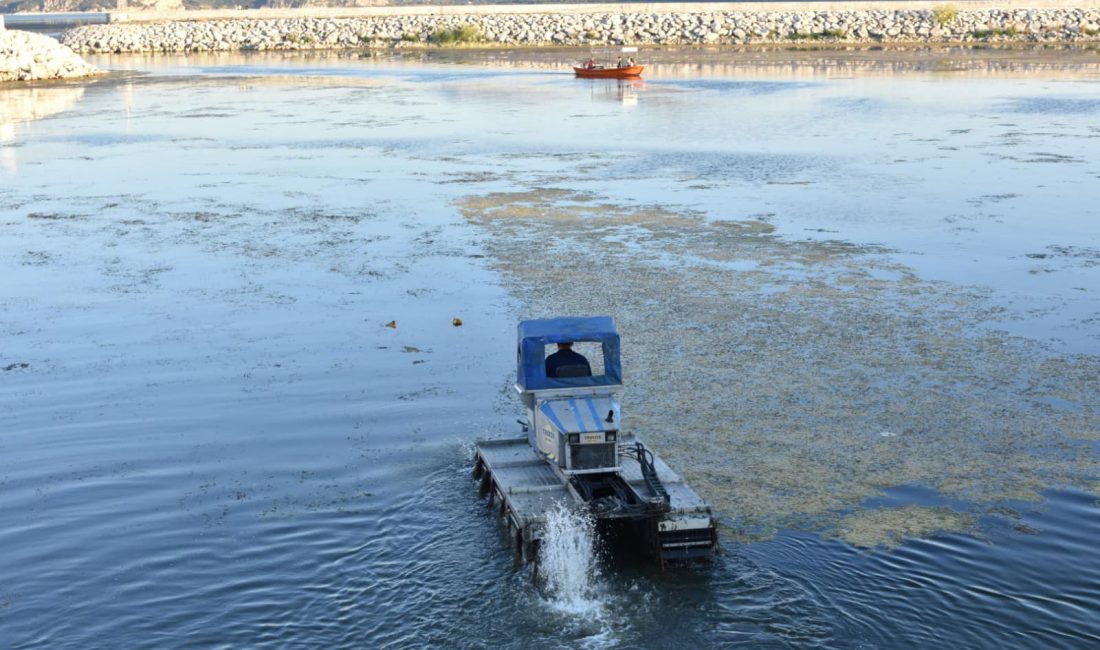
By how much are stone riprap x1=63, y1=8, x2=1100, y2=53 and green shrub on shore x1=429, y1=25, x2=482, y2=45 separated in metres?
0.11

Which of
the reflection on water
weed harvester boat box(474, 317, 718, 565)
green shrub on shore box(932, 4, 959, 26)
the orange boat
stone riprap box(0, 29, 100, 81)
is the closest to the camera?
weed harvester boat box(474, 317, 718, 565)

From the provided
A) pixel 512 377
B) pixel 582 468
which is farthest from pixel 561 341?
pixel 512 377

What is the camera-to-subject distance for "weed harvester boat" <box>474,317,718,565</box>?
1204 centimetres

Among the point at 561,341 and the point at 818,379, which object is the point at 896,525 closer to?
the point at 561,341

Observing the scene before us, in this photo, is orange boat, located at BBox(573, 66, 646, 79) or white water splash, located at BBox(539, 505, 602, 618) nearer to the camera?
white water splash, located at BBox(539, 505, 602, 618)

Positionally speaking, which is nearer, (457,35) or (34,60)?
(34,60)

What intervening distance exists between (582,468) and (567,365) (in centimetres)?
147

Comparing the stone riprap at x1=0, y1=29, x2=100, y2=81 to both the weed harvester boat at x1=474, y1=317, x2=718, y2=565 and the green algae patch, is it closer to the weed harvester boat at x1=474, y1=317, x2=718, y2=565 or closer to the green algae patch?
the weed harvester boat at x1=474, y1=317, x2=718, y2=565

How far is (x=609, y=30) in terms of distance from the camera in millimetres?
99000

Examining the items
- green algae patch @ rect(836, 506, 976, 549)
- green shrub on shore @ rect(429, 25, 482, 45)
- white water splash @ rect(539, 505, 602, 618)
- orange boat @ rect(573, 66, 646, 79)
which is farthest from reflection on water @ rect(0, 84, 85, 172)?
green shrub on shore @ rect(429, 25, 482, 45)

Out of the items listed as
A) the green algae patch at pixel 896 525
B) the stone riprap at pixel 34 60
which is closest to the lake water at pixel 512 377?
the green algae patch at pixel 896 525

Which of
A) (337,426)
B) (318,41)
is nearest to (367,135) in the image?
(337,426)

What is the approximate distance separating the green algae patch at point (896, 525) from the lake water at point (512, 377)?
0.14 ft

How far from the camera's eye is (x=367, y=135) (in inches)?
1738
